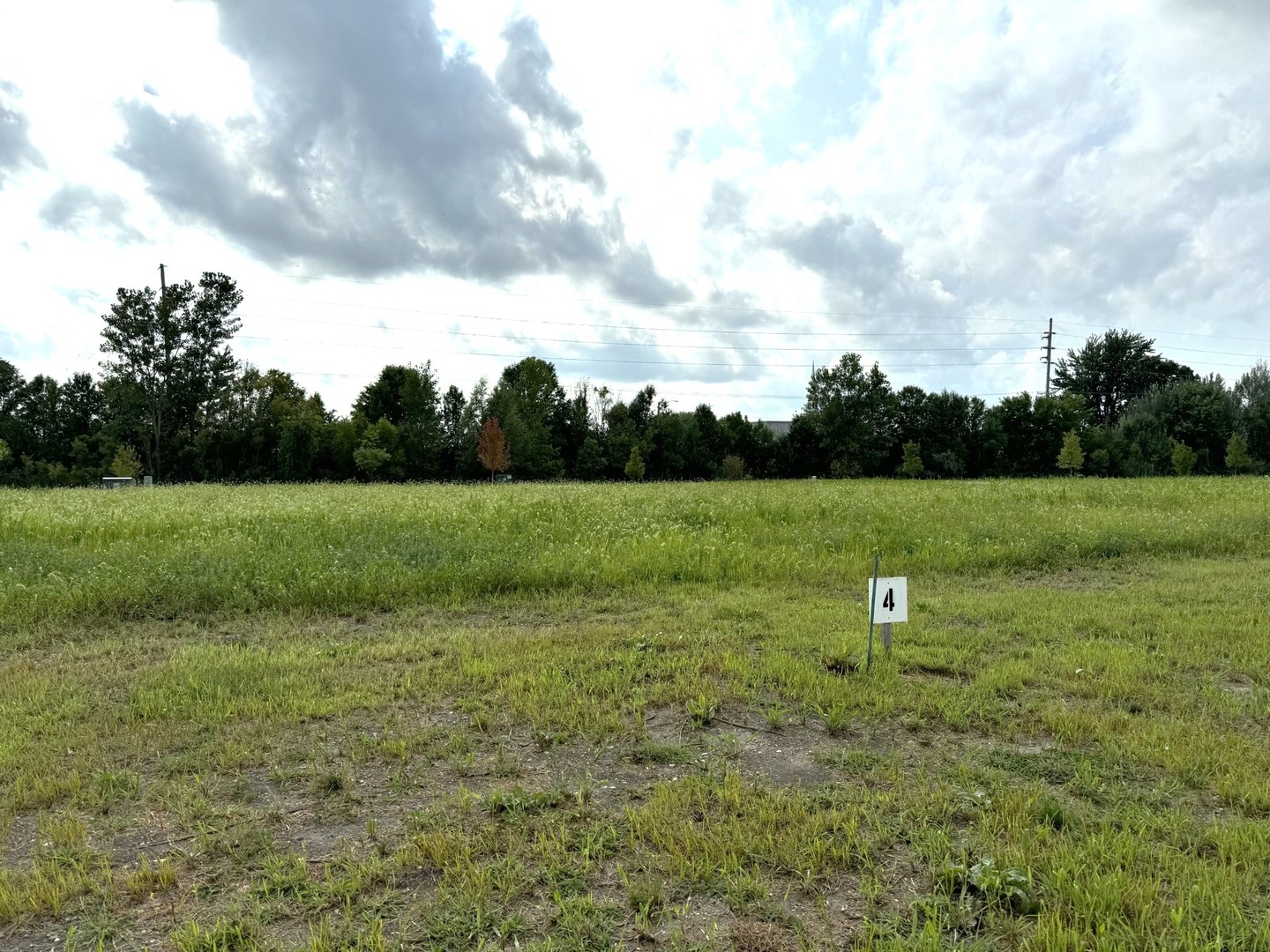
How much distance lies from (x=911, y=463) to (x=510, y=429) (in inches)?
1205

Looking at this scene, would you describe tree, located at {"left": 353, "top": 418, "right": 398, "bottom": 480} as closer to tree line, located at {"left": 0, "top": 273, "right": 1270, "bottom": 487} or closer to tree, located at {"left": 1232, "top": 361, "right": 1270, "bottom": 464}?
tree line, located at {"left": 0, "top": 273, "right": 1270, "bottom": 487}

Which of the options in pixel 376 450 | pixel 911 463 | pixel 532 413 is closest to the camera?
pixel 376 450

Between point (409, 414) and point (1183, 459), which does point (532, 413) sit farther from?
point (1183, 459)

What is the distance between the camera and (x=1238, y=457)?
169 ft

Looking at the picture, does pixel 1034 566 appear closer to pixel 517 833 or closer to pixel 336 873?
pixel 517 833

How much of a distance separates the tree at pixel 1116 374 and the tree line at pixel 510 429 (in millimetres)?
10415

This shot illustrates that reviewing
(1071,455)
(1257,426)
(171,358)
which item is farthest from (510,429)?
(1257,426)

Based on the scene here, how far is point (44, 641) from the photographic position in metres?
7.40

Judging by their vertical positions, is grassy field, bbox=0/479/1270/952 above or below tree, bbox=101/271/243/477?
below

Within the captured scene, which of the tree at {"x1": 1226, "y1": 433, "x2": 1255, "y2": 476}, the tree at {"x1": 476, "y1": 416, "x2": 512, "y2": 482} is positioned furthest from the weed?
the tree at {"x1": 1226, "y1": 433, "x2": 1255, "y2": 476}

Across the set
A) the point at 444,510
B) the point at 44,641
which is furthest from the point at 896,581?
the point at 444,510

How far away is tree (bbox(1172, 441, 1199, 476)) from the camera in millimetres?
50562

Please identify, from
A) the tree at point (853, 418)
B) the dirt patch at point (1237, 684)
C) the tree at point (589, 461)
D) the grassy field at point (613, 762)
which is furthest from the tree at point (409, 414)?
the dirt patch at point (1237, 684)

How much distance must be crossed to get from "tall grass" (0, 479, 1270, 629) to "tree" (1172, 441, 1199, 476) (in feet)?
132
